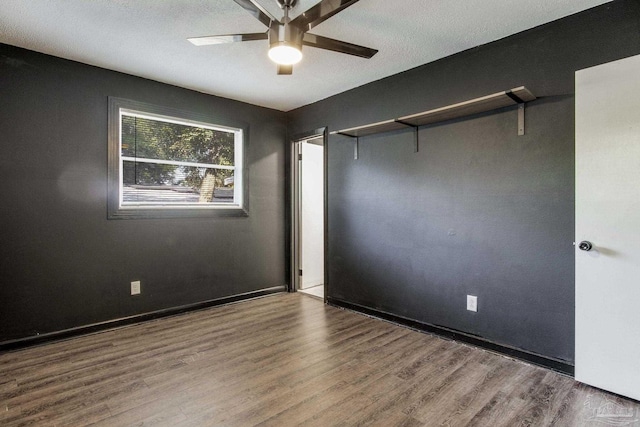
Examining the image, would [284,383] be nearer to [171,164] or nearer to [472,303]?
[472,303]

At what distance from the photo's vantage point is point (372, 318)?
11.6ft

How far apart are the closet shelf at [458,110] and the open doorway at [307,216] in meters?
1.24

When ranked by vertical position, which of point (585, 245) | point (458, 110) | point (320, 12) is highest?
point (320, 12)

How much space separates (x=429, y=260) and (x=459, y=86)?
1549mm

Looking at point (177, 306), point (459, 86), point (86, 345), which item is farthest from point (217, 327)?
point (459, 86)

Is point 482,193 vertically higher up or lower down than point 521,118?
lower down

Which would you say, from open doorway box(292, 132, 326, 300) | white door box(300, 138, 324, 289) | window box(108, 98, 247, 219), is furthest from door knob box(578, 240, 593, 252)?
window box(108, 98, 247, 219)

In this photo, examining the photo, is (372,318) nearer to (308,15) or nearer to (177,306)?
(177,306)

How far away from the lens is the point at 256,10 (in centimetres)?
176

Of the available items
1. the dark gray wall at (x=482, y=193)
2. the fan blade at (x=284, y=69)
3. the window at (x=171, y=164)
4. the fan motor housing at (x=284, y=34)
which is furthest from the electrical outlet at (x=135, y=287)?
the fan motor housing at (x=284, y=34)

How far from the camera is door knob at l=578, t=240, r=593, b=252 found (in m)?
2.15

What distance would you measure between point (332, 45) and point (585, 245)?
204 cm

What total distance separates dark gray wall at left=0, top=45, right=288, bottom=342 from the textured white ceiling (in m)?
0.24

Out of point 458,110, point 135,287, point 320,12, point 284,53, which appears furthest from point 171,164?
point 458,110
